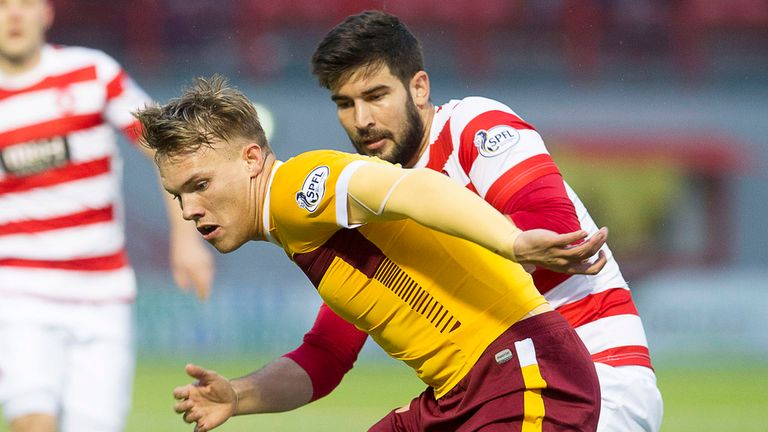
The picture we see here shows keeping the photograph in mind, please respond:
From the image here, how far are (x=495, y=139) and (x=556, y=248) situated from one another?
0.94m

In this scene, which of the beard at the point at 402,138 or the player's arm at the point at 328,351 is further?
the beard at the point at 402,138

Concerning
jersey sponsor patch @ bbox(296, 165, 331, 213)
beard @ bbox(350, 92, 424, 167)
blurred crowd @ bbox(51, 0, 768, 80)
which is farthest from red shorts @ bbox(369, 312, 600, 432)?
blurred crowd @ bbox(51, 0, 768, 80)

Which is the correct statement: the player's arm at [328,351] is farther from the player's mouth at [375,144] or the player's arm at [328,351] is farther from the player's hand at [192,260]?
the player's hand at [192,260]

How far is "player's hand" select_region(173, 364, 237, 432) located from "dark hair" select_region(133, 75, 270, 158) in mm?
665

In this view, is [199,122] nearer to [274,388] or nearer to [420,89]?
[274,388]

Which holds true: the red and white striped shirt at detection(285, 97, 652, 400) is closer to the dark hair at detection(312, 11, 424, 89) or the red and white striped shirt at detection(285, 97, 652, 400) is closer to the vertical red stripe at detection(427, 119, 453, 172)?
the vertical red stripe at detection(427, 119, 453, 172)

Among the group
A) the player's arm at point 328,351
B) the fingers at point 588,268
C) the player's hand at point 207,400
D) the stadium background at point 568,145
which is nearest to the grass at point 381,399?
the stadium background at point 568,145

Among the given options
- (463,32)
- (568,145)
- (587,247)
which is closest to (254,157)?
(587,247)

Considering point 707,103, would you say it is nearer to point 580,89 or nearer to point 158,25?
point 580,89

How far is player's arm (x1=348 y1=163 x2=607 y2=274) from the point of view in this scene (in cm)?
265

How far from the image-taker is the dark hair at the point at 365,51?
Result: 4102 mm

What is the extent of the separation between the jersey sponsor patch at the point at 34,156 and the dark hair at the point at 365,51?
1419 mm

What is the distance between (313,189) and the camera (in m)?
2.95

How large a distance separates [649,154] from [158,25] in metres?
6.86
